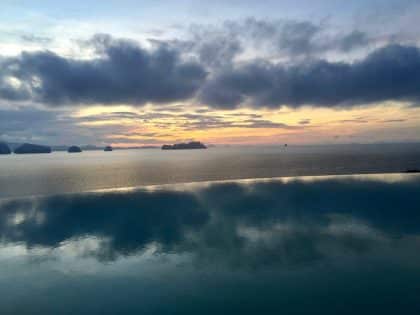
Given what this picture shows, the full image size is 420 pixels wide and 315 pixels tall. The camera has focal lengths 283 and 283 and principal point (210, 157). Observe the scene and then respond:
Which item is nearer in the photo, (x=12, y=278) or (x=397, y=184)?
(x=12, y=278)

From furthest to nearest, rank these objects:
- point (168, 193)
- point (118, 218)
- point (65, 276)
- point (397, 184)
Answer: point (397, 184)
point (168, 193)
point (118, 218)
point (65, 276)

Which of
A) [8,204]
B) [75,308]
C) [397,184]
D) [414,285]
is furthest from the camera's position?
[397,184]

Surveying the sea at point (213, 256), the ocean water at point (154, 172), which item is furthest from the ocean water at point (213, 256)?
the ocean water at point (154, 172)

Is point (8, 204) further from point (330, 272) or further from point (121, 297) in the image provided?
point (330, 272)

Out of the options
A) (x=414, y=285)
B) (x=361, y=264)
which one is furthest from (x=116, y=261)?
(x=414, y=285)

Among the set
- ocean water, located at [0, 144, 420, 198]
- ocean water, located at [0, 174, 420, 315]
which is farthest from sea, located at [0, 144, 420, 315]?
ocean water, located at [0, 144, 420, 198]

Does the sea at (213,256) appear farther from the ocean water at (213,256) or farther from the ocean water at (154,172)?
the ocean water at (154,172)

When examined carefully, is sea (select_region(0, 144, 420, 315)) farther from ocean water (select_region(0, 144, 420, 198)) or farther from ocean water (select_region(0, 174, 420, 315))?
ocean water (select_region(0, 144, 420, 198))

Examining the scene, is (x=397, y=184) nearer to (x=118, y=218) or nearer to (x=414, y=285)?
→ (x=414, y=285)
